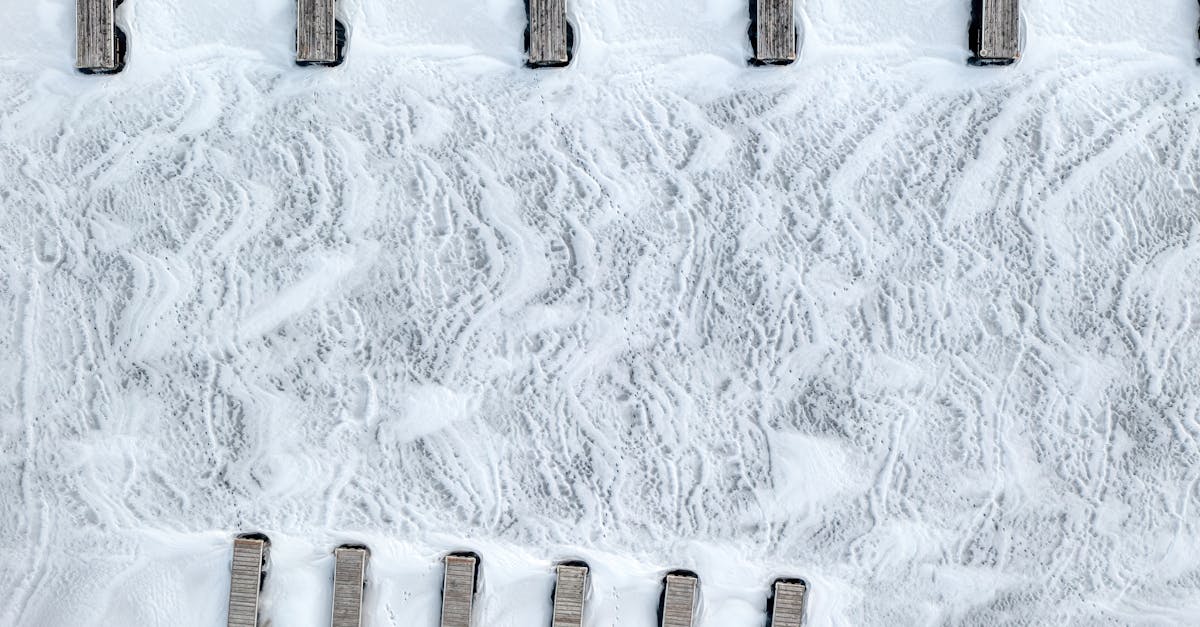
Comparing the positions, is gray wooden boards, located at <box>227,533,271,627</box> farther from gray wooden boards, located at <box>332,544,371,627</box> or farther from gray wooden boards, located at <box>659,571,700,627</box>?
gray wooden boards, located at <box>659,571,700,627</box>

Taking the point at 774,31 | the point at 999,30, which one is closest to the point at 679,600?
the point at 774,31

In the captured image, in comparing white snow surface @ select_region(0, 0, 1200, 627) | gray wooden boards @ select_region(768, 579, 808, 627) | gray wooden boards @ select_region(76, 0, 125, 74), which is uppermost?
gray wooden boards @ select_region(76, 0, 125, 74)

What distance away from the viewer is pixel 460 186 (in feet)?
4.93

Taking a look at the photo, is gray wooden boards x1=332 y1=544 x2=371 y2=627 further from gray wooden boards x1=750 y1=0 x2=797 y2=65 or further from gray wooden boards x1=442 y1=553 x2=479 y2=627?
gray wooden boards x1=750 y1=0 x2=797 y2=65

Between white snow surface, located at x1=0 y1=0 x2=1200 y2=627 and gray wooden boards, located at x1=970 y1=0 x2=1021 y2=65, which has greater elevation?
gray wooden boards, located at x1=970 y1=0 x2=1021 y2=65

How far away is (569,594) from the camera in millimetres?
1457

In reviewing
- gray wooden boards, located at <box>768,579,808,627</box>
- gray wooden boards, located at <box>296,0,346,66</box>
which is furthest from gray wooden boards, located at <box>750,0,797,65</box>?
gray wooden boards, located at <box>768,579,808,627</box>

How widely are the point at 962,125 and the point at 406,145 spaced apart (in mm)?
1287

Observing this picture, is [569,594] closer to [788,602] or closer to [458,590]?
[458,590]

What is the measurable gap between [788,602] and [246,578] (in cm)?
122

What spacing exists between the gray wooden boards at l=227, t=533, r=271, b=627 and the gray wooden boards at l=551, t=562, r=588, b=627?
67 centimetres

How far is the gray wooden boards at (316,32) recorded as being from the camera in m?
1.48

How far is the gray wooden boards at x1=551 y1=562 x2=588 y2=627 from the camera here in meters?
1.45

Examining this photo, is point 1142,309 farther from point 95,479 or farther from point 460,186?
point 95,479
